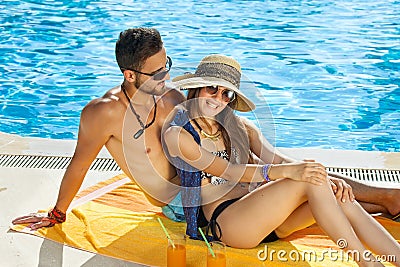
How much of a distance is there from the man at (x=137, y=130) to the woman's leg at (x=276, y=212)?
0.45m

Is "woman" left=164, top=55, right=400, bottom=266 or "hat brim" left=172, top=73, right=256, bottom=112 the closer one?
"woman" left=164, top=55, right=400, bottom=266

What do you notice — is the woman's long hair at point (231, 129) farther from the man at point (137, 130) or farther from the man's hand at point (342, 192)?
the man's hand at point (342, 192)

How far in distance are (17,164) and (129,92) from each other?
4.80ft

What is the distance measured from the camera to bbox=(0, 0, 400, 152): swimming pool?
21.9ft

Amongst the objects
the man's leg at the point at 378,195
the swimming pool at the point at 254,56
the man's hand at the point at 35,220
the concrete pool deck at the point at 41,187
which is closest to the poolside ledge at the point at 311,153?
the concrete pool deck at the point at 41,187

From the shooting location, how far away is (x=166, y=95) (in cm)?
400

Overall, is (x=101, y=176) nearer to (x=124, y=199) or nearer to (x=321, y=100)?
(x=124, y=199)

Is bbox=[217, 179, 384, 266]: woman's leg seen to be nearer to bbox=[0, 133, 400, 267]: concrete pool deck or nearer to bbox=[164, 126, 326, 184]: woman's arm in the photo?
bbox=[164, 126, 326, 184]: woman's arm

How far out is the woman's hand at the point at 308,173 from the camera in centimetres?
342

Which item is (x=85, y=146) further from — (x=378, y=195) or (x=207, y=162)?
(x=378, y=195)

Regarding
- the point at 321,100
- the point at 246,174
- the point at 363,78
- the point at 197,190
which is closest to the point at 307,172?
the point at 246,174

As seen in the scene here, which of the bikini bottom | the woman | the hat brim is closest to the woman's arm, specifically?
the woman

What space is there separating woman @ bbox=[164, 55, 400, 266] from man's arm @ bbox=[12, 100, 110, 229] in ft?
1.17

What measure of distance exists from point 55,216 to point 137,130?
650mm
